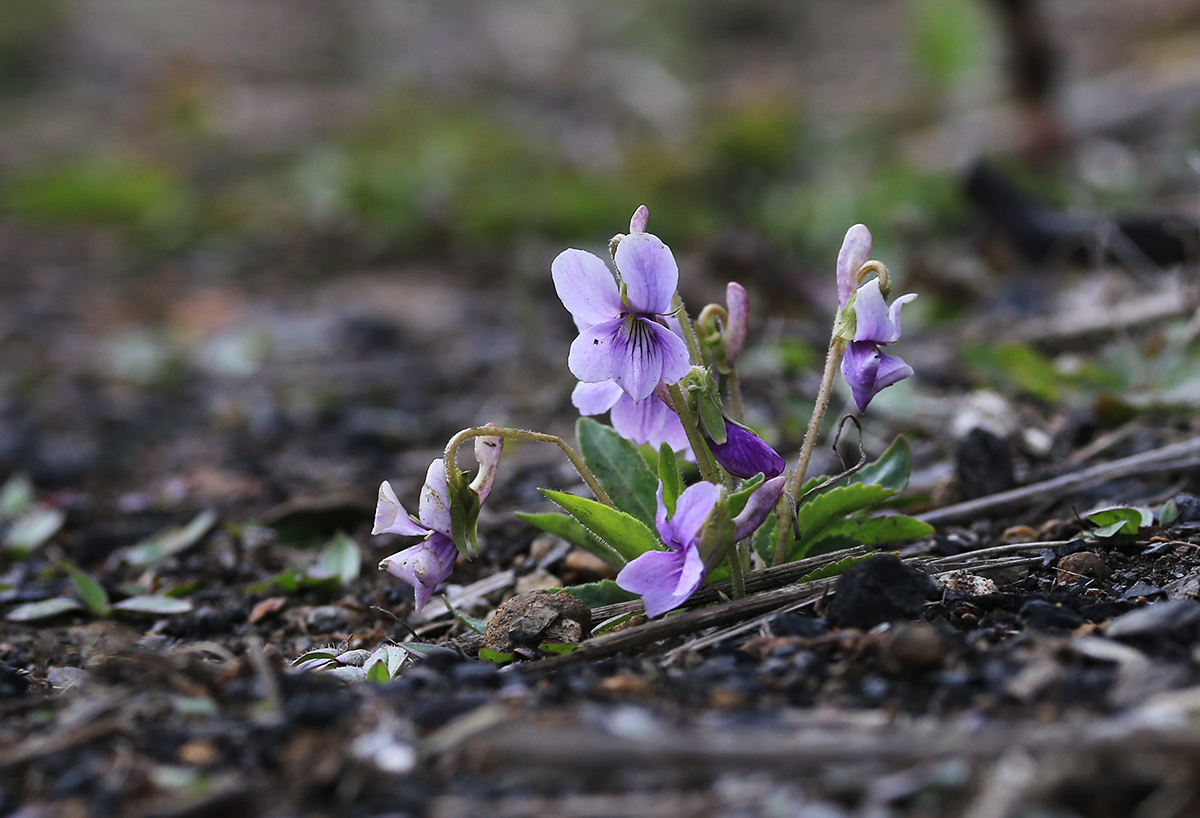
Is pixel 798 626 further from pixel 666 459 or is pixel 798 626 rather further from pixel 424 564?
pixel 424 564

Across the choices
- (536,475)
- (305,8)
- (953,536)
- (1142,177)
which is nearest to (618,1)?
(305,8)

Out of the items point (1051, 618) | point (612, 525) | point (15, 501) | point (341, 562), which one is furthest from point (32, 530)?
point (1051, 618)

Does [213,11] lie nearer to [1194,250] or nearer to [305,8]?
[305,8]

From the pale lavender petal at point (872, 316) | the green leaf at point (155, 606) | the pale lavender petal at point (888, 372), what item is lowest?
the green leaf at point (155, 606)

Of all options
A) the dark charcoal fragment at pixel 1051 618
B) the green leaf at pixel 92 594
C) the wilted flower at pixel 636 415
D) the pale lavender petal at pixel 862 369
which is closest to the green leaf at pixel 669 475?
the wilted flower at pixel 636 415

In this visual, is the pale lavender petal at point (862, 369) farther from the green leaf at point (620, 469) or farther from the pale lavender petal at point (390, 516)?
the pale lavender petal at point (390, 516)

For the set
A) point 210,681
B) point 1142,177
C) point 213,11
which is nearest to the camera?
point 210,681

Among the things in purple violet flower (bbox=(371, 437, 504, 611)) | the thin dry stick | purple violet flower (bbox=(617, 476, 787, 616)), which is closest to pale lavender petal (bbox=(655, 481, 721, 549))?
purple violet flower (bbox=(617, 476, 787, 616))
